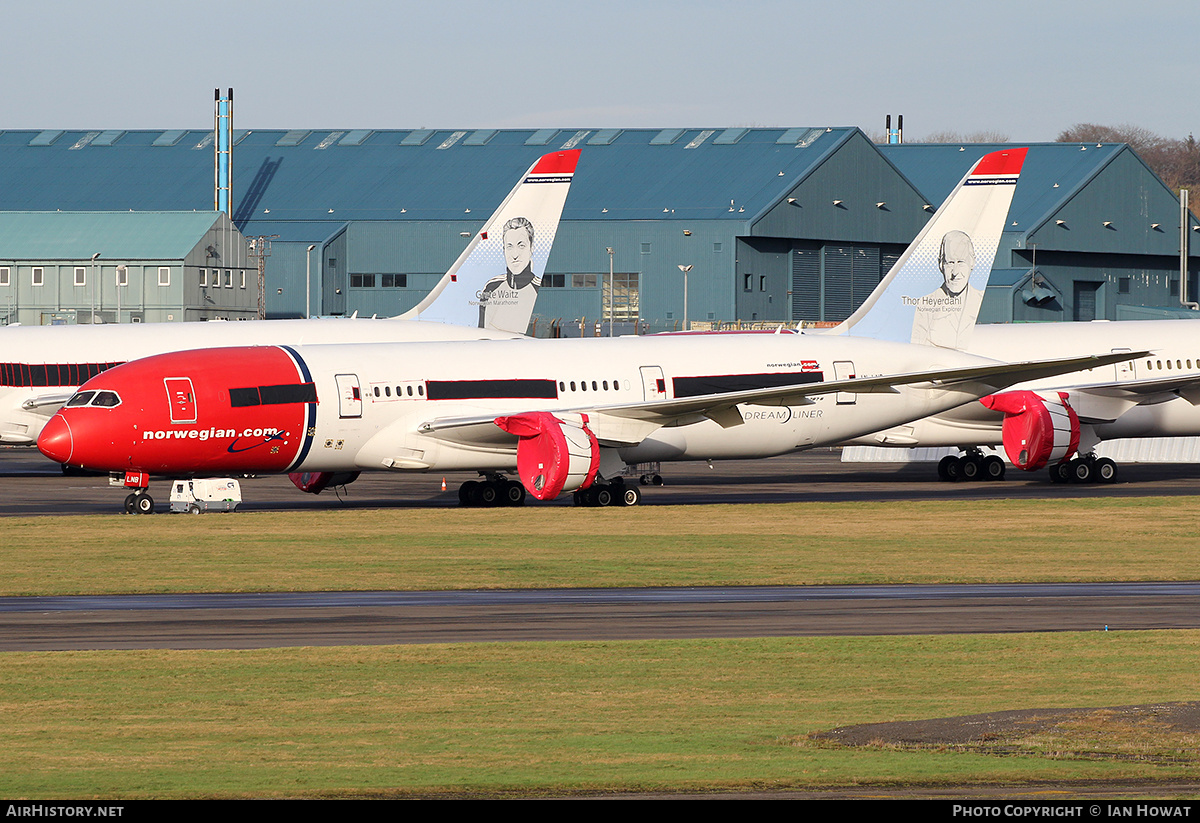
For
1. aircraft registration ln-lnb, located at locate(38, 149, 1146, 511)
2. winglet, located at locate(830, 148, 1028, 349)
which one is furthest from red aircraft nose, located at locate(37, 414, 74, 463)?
winglet, located at locate(830, 148, 1028, 349)

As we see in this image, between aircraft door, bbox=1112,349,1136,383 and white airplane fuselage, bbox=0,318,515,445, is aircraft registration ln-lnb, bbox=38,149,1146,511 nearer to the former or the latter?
aircraft door, bbox=1112,349,1136,383

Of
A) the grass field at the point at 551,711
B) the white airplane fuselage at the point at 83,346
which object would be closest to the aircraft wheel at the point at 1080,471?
the white airplane fuselage at the point at 83,346

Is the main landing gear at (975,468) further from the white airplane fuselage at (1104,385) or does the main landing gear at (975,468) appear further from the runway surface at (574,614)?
the runway surface at (574,614)

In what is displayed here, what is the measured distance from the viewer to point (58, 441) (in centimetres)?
4247

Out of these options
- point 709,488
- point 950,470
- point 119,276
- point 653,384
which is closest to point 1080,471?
point 950,470

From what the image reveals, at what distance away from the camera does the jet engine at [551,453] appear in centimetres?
4406

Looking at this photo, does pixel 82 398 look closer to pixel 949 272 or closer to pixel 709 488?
pixel 709 488

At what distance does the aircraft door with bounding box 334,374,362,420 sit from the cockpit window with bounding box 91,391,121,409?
531 centimetres

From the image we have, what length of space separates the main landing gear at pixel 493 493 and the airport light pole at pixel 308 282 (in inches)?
3003

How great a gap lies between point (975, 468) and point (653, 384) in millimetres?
15193

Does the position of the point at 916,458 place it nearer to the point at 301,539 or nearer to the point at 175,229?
the point at 301,539

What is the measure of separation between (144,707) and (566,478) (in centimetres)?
2495

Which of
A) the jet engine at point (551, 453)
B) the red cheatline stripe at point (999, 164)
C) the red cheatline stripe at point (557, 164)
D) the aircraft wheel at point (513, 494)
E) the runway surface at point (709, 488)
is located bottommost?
the runway surface at point (709, 488)

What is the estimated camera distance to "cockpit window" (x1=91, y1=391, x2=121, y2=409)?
141 ft
